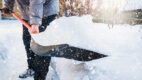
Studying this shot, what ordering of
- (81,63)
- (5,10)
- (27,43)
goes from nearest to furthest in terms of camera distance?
(27,43) < (5,10) < (81,63)

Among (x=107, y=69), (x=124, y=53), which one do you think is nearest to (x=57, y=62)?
(x=107, y=69)

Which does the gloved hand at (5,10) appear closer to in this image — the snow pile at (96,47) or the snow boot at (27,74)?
the snow pile at (96,47)

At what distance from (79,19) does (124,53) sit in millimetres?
922

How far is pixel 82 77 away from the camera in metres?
2.59

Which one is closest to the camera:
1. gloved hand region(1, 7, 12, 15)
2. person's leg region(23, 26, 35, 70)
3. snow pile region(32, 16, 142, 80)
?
snow pile region(32, 16, 142, 80)

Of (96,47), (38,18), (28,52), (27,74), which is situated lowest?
(27,74)

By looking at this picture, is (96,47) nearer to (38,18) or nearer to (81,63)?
(81,63)

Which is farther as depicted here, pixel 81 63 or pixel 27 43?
pixel 81 63

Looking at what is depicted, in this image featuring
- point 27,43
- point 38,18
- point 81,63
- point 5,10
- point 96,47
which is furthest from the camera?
point 81,63

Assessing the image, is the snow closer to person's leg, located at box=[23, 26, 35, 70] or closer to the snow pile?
the snow pile

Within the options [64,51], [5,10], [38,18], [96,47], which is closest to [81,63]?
[96,47]

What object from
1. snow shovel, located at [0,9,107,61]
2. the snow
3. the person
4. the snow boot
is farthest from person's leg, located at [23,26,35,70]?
snow shovel, located at [0,9,107,61]

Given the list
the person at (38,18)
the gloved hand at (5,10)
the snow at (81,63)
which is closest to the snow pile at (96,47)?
the snow at (81,63)

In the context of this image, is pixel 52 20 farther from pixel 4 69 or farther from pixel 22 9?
pixel 4 69
